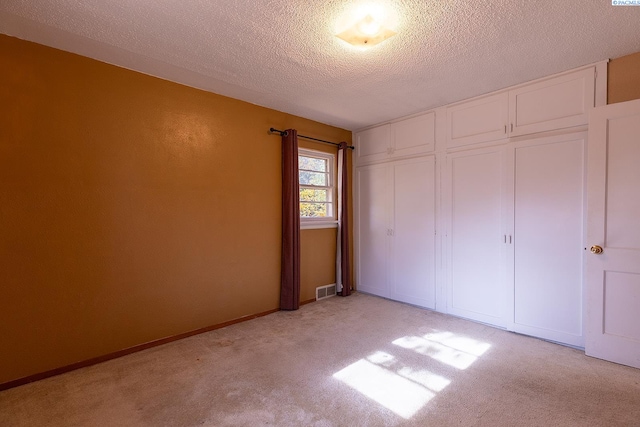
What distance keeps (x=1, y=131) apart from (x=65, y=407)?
2.00m

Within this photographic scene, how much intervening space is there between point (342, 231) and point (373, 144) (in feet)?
4.63

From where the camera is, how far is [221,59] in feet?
8.46

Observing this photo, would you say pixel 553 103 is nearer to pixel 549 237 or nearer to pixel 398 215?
pixel 549 237

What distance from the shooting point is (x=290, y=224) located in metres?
3.81

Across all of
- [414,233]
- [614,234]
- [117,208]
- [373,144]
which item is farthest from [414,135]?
[117,208]

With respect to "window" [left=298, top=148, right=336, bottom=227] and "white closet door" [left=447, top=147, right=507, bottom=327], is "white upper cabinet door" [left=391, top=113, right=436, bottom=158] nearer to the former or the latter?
"white closet door" [left=447, top=147, right=507, bottom=327]

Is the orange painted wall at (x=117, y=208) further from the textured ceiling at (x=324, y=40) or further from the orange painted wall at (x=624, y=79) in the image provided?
the orange painted wall at (x=624, y=79)

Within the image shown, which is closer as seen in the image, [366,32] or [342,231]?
[366,32]

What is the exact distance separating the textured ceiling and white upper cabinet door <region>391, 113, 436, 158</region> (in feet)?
2.16

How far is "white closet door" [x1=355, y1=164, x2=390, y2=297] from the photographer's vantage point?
4438 mm

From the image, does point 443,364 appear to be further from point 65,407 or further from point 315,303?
point 65,407

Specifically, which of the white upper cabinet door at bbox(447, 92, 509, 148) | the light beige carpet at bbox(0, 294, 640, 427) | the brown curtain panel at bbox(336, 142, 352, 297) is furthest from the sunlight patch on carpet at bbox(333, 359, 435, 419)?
the white upper cabinet door at bbox(447, 92, 509, 148)

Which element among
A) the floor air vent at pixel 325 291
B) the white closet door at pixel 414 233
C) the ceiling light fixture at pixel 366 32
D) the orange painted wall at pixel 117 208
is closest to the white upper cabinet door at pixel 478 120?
the white closet door at pixel 414 233

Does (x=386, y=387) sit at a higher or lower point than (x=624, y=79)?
lower
